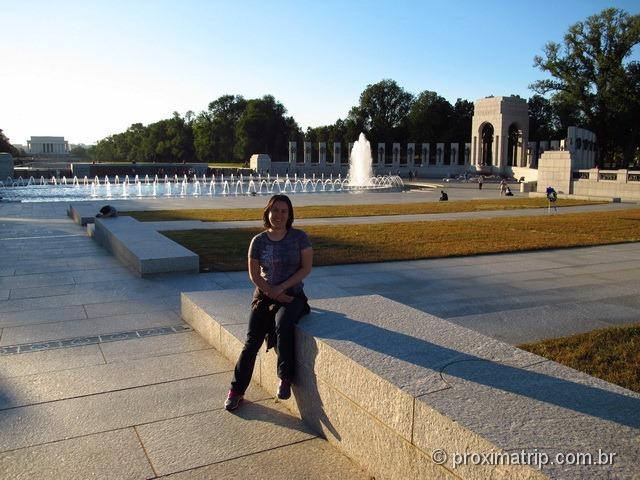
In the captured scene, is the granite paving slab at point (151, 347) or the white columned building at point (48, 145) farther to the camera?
the white columned building at point (48, 145)

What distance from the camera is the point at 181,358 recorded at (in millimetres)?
5508

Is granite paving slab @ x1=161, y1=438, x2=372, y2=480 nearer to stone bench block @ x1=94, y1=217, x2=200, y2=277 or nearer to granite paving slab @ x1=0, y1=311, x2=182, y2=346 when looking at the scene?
granite paving slab @ x1=0, y1=311, x2=182, y2=346

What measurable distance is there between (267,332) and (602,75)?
7247 centimetres

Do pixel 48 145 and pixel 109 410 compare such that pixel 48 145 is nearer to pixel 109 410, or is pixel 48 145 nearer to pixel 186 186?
pixel 186 186

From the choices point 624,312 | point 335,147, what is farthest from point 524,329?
point 335,147

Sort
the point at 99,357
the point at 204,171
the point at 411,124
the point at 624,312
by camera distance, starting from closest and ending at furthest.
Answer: the point at 99,357 → the point at 624,312 → the point at 204,171 → the point at 411,124

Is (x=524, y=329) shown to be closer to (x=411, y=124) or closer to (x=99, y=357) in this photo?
(x=99, y=357)

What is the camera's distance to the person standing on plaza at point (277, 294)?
4.23m

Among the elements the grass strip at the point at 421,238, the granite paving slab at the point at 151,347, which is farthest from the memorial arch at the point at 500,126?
the granite paving slab at the point at 151,347

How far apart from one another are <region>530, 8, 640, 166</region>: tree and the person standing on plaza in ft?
231

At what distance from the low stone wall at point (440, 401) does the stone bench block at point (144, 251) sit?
17.3ft

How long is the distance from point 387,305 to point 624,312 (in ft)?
13.4

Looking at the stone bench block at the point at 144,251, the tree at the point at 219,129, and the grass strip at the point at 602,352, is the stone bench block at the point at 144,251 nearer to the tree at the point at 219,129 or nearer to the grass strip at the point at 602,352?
the grass strip at the point at 602,352

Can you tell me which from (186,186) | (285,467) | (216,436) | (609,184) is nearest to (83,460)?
(216,436)
